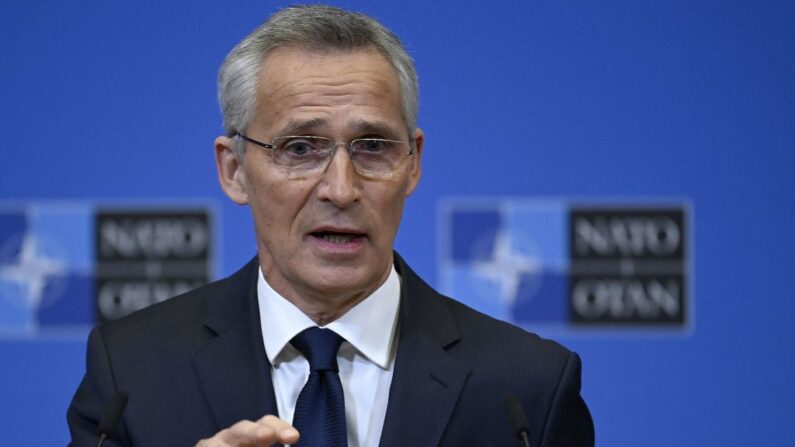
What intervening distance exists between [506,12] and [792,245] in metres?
0.86

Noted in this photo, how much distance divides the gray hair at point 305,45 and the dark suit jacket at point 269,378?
11.2 inches

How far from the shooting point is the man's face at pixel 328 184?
5.23 feet

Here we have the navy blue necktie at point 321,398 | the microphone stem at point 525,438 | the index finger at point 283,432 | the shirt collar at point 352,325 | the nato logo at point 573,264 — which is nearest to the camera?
the index finger at point 283,432

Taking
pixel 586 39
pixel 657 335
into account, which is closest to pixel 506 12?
pixel 586 39

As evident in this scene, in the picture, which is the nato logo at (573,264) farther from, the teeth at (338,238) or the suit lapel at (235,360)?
the teeth at (338,238)

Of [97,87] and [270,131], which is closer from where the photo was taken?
[270,131]

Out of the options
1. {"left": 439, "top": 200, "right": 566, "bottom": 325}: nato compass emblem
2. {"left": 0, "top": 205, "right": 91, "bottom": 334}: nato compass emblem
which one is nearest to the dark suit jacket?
{"left": 439, "top": 200, "right": 566, "bottom": 325}: nato compass emblem

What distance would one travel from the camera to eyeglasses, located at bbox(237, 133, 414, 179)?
161cm

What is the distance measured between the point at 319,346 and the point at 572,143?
117cm

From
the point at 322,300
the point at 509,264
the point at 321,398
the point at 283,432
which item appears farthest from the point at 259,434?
the point at 509,264

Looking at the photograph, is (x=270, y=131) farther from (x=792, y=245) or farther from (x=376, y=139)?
(x=792, y=245)

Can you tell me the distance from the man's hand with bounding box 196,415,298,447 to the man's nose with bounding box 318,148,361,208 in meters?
0.38

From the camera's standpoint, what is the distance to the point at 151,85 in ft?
8.76

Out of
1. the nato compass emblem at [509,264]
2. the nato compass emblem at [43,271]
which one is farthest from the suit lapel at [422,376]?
the nato compass emblem at [43,271]
